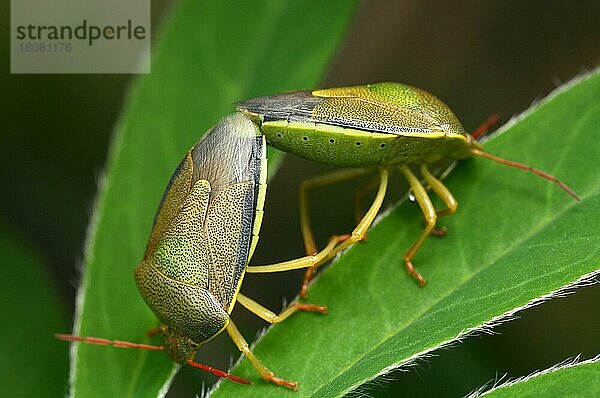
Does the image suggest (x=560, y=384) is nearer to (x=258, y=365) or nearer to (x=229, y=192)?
(x=258, y=365)

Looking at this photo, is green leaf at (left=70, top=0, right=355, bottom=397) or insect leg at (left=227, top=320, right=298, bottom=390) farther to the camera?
green leaf at (left=70, top=0, right=355, bottom=397)

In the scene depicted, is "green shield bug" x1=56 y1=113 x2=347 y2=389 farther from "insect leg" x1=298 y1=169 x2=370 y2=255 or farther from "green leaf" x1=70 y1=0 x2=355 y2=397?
"insect leg" x1=298 y1=169 x2=370 y2=255

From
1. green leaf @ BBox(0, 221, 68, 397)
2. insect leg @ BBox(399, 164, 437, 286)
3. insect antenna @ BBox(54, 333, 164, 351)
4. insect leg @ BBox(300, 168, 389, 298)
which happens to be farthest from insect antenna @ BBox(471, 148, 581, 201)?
green leaf @ BBox(0, 221, 68, 397)

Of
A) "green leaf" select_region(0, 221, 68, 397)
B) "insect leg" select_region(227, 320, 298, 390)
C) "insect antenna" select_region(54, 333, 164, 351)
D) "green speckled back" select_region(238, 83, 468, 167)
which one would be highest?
"green speckled back" select_region(238, 83, 468, 167)

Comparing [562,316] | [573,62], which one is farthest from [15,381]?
[573,62]

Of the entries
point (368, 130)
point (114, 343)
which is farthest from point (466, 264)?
point (114, 343)

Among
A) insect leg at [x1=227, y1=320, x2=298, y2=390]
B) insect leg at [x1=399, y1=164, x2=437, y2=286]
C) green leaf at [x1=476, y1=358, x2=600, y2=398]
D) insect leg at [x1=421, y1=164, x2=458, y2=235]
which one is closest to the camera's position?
green leaf at [x1=476, y1=358, x2=600, y2=398]

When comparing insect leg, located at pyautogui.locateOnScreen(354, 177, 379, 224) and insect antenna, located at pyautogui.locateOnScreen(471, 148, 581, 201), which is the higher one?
insect antenna, located at pyautogui.locateOnScreen(471, 148, 581, 201)

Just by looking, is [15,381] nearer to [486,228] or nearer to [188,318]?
[188,318]
